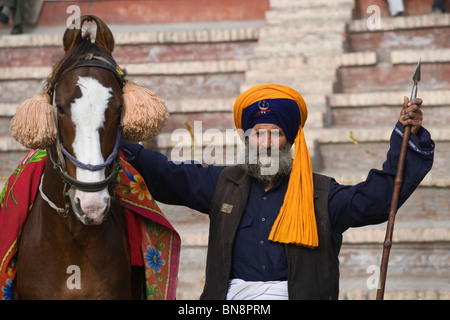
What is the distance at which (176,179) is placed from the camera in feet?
13.6

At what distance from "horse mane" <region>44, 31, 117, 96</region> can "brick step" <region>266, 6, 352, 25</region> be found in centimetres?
688

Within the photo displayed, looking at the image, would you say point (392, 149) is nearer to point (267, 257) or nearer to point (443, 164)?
point (267, 257)

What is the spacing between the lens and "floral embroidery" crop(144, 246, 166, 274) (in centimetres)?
443

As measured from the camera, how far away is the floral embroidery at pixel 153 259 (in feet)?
14.5

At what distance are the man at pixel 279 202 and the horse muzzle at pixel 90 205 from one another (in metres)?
0.66

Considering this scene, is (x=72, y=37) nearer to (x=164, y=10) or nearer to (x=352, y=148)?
(x=352, y=148)

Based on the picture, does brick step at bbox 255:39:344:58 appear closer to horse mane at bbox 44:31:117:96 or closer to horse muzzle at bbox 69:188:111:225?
horse mane at bbox 44:31:117:96

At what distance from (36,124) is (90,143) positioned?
30 cm

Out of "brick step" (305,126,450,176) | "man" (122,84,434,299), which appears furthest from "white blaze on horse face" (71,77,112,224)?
"brick step" (305,126,450,176)
